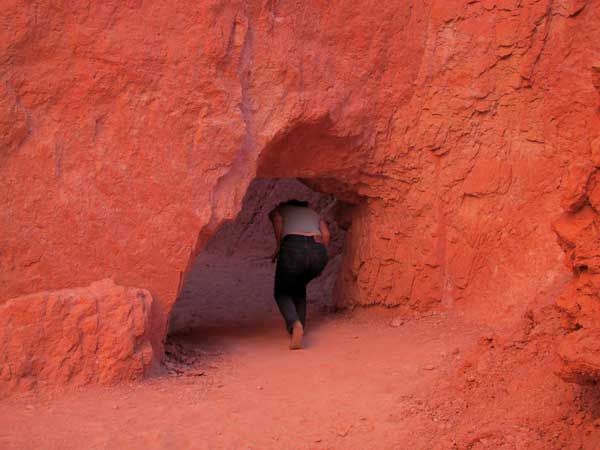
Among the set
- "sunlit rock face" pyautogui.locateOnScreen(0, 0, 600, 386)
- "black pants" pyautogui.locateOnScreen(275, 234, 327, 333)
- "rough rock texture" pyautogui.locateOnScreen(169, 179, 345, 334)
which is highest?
"sunlit rock face" pyautogui.locateOnScreen(0, 0, 600, 386)

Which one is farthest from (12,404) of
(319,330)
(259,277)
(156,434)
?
(259,277)

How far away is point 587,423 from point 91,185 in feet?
9.10

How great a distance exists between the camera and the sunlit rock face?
398 centimetres

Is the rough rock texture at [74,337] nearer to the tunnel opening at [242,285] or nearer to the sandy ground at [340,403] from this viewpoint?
the sandy ground at [340,403]

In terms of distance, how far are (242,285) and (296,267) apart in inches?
104

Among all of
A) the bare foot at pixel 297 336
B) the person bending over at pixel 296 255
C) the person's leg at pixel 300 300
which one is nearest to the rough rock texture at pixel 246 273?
the person's leg at pixel 300 300

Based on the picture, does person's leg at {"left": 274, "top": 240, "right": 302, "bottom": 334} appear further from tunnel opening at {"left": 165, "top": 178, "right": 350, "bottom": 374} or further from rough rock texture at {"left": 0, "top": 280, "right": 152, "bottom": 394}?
rough rock texture at {"left": 0, "top": 280, "right": 152, "bottom": 394}

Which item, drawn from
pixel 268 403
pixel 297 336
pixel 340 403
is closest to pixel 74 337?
pixel 268 403

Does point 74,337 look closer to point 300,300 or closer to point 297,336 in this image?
point 297,336

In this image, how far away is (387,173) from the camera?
5555mm

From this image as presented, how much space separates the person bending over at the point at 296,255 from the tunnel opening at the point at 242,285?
0.89 feet

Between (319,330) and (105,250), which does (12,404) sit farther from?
(319,330)

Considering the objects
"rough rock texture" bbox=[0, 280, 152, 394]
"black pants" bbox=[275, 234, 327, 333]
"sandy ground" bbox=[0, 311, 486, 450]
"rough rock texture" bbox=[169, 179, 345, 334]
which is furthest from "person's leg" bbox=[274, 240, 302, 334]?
"rough rock texture" bbox=[0, 280, 152, 394]

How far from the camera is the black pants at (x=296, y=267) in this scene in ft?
17.6
